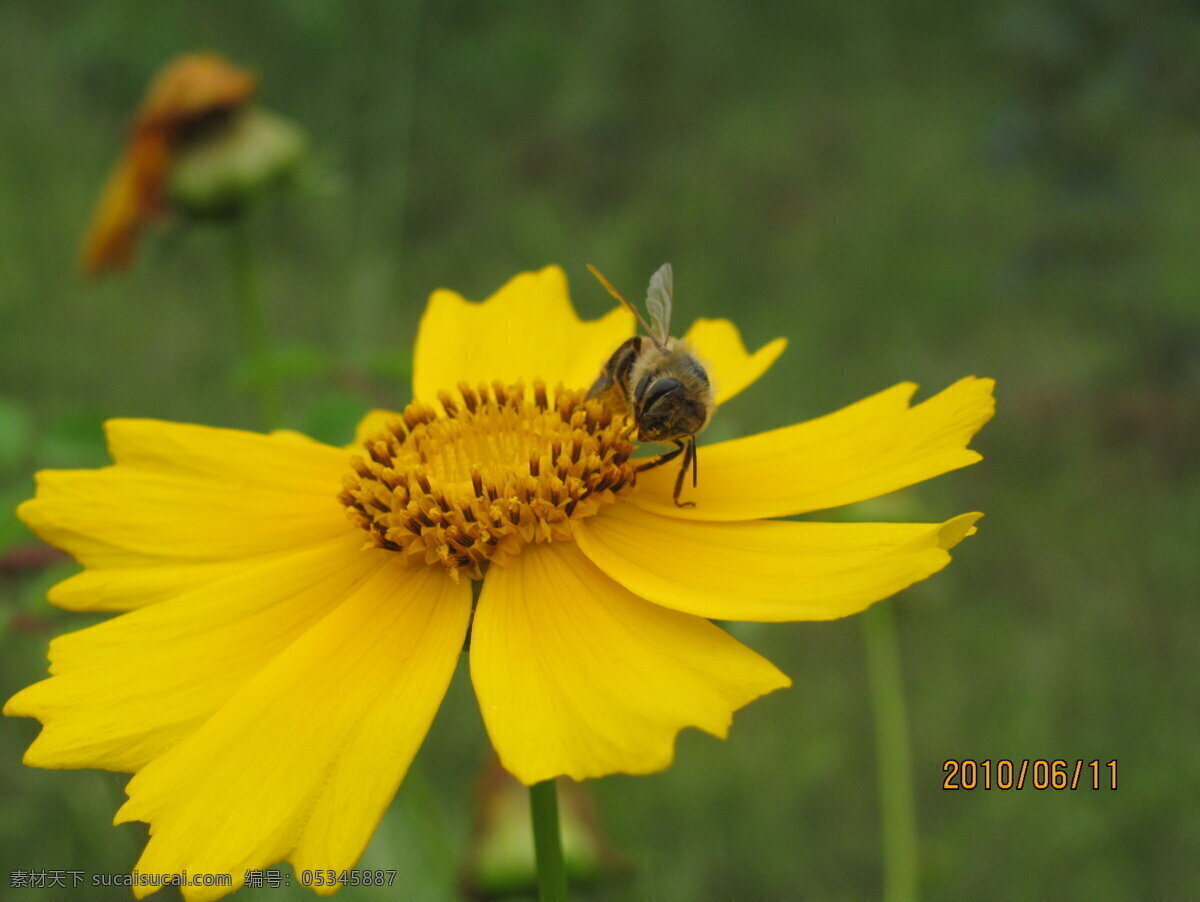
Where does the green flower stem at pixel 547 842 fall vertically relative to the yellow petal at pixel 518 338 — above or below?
below

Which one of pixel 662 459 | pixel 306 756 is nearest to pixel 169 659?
pixel 306 756

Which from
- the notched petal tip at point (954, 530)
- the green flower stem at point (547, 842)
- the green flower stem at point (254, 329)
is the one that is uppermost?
the green flower stem at point (254, 329)

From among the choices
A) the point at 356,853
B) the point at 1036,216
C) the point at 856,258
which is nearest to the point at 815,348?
the point at 856,258

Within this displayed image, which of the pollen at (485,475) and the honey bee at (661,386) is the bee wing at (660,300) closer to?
the honey bee at (661,386)

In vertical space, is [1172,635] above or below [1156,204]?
below

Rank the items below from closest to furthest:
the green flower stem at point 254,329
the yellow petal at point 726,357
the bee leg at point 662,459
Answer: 1. the bee leg at point 662,459
2. the yellow petal at point 726,357
3. the green flower stem at point 254,329

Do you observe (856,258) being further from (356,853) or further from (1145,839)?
(356,853)

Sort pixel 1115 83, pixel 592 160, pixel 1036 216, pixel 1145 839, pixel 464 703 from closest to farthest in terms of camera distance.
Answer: pixel 1145 839
pixel 464 703
pixel 1115 83
pixel 1036 216
pixel 592 160

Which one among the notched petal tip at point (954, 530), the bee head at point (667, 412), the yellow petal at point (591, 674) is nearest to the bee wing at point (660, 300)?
the bee head at point (667, 412)
